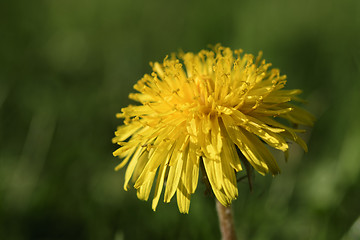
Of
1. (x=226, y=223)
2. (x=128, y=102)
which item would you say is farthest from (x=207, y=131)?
(x=128, y=102)

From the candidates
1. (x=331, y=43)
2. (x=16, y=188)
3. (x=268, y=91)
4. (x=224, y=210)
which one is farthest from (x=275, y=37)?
(x=16, y=188)

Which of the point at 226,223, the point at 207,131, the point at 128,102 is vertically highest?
the point at 128,102

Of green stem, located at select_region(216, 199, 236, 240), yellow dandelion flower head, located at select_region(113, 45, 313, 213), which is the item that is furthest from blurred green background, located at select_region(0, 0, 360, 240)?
yellow dandelion flower head, located at select_region(113, 45, 313, 213)

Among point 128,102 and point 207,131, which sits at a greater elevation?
point 128,102

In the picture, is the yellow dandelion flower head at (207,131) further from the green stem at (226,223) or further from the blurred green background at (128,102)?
the blurred green background at (128,102)

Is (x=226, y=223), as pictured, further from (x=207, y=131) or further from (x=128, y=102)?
(x=128, y=102)

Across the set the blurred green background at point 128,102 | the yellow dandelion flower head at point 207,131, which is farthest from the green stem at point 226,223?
the blurred green background at point 128,102
